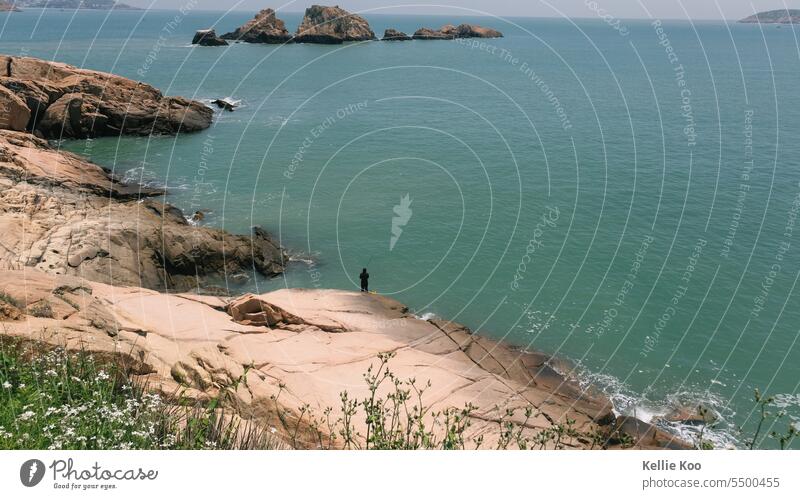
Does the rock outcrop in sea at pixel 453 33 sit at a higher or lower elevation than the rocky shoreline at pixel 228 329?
higher

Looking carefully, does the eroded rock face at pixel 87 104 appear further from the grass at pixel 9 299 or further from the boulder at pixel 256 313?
the grass at pixel 9 299

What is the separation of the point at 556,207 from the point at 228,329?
1005 inches

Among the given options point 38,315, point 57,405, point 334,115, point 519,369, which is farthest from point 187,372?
point 334,115

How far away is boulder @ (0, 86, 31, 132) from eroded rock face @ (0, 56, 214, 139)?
283mm

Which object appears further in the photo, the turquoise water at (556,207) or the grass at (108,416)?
the turquoise water at (556,207)

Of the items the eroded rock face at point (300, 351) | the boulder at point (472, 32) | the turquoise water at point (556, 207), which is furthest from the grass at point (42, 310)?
→ the boulder at point (472, 32)

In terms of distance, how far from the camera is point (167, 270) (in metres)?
28.5

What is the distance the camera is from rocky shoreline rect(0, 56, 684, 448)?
13.5 metres

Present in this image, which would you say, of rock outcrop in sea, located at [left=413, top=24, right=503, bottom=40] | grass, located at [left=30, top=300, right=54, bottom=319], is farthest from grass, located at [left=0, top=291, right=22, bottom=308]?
rock outcrop in sea, located at [left=413, top=24, right=503, bottom=40]

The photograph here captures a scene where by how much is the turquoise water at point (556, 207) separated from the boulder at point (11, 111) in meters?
5.28

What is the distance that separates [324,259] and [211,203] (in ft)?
38.3

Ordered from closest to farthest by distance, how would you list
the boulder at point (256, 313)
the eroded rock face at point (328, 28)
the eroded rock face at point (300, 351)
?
the eroded rock face at point (300, 351) → the boulder at point (256, 313) → the eroded rock face at point (328, 28)

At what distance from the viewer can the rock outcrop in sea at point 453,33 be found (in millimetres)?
169250

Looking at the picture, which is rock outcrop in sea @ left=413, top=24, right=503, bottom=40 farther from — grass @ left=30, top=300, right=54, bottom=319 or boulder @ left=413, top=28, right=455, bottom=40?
grass @ left=30, top=300, right=54, bottom=319
